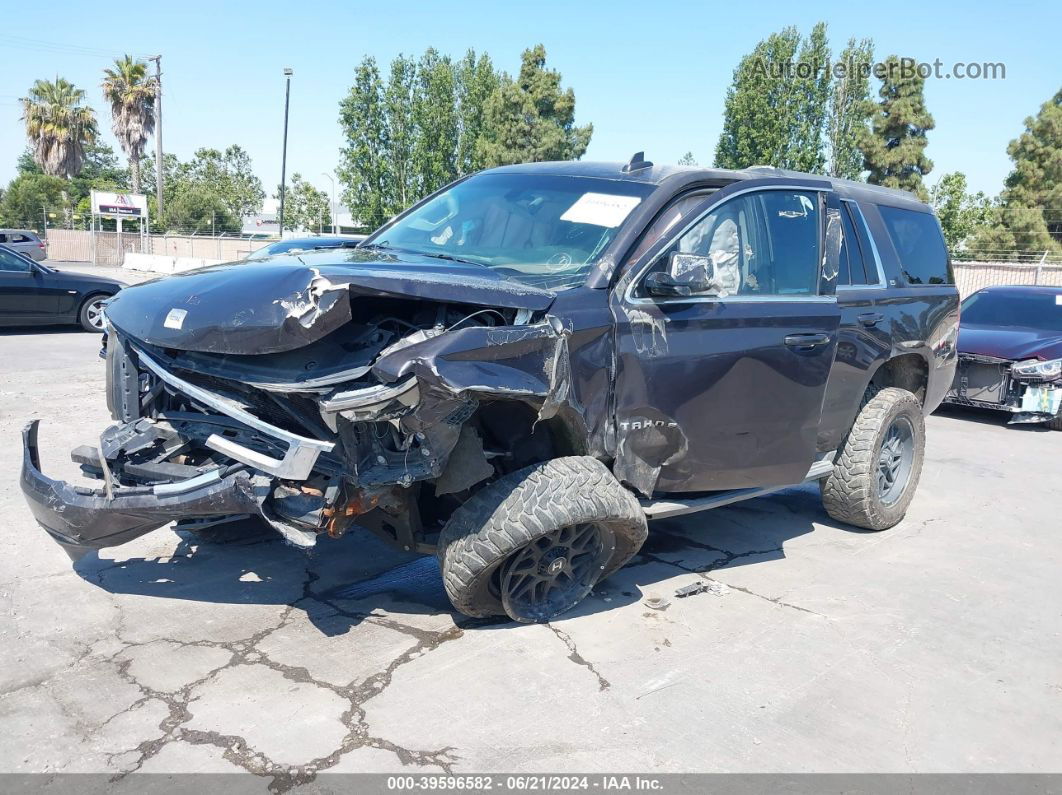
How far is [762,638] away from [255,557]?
2.72 m

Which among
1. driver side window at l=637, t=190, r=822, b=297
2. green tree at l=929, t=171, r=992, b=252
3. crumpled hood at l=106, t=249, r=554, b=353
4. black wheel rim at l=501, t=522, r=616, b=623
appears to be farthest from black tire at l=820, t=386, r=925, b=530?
green tree at l=929, t=171, r=992, b=252

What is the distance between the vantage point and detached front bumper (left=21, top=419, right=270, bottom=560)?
10.9ft

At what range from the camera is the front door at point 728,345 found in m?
3.99

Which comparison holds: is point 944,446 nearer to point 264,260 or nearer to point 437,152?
point 264,260

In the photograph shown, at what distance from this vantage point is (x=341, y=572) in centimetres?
465

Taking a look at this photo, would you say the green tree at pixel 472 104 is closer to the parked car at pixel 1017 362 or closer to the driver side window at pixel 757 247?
the parked car at pixel 1017 362

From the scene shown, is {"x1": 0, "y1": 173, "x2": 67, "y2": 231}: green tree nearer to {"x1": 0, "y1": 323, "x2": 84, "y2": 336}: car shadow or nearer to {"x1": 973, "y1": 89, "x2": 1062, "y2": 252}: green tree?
{"x1": 0, "y1": 323, "x2": 84, "y2": 336}: car shadow

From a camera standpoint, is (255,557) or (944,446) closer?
(255,557)

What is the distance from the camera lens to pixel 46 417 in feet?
25.5

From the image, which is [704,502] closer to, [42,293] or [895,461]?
[895,461]

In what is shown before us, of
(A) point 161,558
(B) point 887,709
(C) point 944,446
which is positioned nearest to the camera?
(B) point 887,709

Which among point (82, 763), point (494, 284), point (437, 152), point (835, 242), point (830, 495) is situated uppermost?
point (437, 152)

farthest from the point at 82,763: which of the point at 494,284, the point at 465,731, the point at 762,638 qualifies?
the point at 762,638

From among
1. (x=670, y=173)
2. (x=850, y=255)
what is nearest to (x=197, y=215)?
(x=850, y=255)
